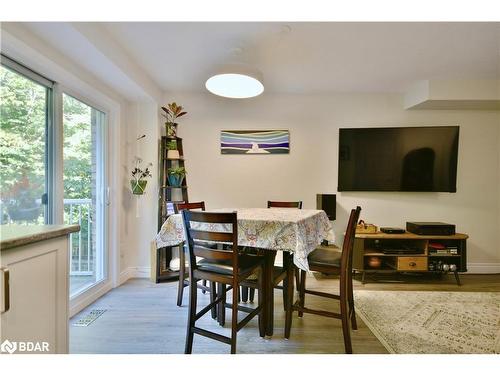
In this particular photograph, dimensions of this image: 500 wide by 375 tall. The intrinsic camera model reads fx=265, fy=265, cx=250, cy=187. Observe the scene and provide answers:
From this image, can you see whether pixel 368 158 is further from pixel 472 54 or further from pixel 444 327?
pixel 444 327

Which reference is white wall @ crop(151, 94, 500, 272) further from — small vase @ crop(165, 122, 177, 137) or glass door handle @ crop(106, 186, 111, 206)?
glass door handle @ crop(106, 186, 111, 206)

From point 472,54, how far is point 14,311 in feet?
12.0

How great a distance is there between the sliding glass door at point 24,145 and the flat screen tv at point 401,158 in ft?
10.3

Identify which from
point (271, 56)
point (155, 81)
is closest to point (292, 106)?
point (271, 56)

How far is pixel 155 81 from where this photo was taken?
10.2 ft

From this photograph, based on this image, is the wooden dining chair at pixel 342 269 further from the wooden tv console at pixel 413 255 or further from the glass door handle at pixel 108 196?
the glass door handle at pixel 108 196

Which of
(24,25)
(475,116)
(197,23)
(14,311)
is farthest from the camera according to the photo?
(475,116)

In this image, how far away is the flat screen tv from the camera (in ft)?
11.0

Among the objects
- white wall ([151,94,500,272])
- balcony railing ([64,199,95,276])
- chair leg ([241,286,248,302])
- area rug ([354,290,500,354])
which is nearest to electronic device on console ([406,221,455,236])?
white wall ([151,94,500,272])

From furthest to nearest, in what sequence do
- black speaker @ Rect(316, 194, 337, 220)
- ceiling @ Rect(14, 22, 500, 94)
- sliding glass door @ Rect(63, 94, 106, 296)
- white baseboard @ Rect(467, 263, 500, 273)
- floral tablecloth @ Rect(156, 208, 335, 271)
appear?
white baseboard @ Rect(467, 263, 500, 273), black speaker @ Rect(316, 194, 337, 220), sliding glass door @ Rect(63, 94, 106, 296), ceiling @ Rect(14, 22, 500, 94), floral tablecloth @ Rect(156, 208, 335, 271)

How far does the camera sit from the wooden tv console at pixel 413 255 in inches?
119

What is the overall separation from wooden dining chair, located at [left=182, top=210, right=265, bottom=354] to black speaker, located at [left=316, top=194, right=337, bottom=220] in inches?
63.3

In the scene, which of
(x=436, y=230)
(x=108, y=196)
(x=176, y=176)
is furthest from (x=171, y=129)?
(x=436, y=230)

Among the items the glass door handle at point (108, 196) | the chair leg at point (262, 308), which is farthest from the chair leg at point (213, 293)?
the glass door handle at point (108, 196)
